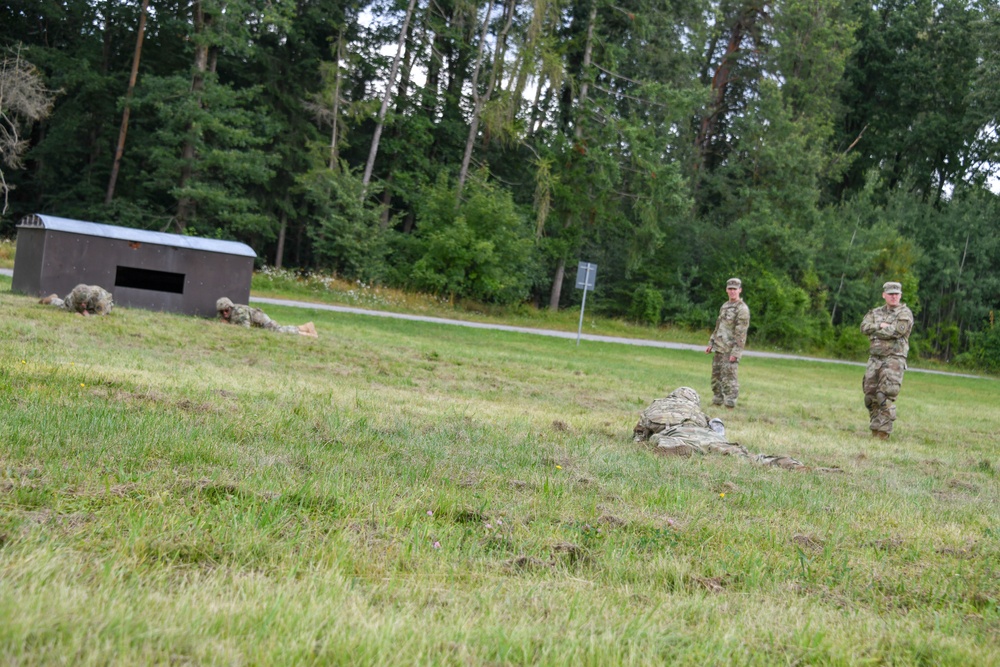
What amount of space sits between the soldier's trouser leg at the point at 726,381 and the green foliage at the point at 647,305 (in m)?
29.3

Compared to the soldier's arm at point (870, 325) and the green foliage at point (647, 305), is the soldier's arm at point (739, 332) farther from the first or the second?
the green foliage at point (647, 305)

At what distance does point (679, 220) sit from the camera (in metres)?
47.2

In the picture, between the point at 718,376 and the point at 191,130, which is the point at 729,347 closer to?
the point at 718,376

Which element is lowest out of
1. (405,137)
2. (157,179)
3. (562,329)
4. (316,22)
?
(562,329)

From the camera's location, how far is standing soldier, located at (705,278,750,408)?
15688 mm

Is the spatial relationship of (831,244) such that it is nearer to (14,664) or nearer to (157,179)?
(157,179)

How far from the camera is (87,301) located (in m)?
16.9

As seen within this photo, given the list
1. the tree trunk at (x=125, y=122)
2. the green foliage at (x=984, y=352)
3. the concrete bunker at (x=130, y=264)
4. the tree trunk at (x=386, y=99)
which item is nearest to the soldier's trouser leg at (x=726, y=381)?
the concrete bunker at (x=130, y=264)

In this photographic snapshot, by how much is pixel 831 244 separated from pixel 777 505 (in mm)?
42329

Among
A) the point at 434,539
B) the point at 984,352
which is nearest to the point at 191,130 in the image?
the point at 434,539

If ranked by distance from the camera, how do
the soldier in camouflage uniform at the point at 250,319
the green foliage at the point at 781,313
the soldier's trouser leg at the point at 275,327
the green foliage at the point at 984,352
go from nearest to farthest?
1. the soldier's trouser leg at the point at 275,327
2. the soldier in camouflage uniform at the point at 250,319
3. the green foliage at the point at 781,313
4. the green foliage at the point at 984,352

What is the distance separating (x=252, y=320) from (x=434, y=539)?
51.3 feet

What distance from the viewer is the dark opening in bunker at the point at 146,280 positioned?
21.9 meters

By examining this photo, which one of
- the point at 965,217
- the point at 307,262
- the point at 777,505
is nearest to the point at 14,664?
the point at 777,505
